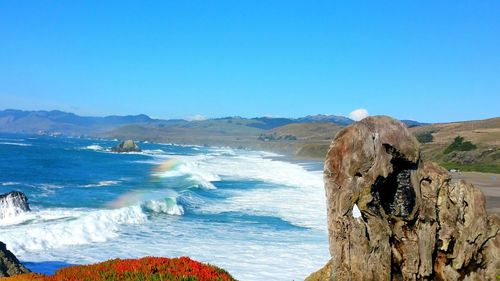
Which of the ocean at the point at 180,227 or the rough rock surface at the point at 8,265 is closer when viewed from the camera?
the rough rock surface at the point at 8,265

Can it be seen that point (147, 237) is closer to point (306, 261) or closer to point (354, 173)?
point (306, 261)

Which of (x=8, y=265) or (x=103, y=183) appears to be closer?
(x=8, y=265)

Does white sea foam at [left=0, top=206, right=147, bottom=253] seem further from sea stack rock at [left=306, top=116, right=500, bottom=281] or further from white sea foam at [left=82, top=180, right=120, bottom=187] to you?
white sea foam at [left=82, top=180, right=120, bottom=187]

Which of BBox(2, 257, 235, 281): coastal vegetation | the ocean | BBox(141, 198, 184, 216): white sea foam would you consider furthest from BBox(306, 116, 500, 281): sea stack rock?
BBox(141, 198, 184, 216): white sea foam

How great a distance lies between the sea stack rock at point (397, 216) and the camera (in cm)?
780

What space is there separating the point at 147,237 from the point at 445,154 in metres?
58.6

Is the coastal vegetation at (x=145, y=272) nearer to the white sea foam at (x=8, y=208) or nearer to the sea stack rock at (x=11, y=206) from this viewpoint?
the white sea foam at (x=8, y=208)

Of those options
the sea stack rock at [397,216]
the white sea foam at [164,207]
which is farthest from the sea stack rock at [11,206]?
the sea stack rock at [397,216]

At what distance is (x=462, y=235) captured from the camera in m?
8.32

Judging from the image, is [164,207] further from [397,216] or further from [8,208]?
[397,216]

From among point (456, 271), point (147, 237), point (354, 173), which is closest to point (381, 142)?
point (354, 173)

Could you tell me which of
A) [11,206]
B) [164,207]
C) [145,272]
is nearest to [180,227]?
[164,207]

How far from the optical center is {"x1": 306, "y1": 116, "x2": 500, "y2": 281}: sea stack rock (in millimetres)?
7801

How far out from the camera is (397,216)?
26.7ft
